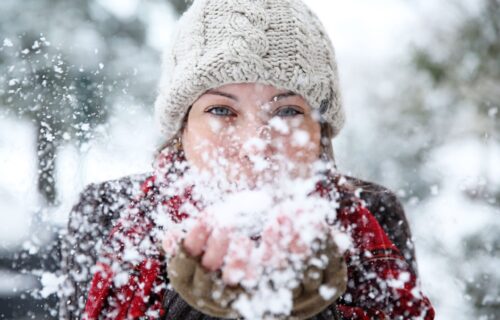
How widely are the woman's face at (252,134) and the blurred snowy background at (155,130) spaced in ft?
1.25

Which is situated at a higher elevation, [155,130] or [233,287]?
[155,130]

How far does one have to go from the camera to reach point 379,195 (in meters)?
1.37

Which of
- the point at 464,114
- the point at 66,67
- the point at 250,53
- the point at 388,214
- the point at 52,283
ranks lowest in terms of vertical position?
the point at 52,283

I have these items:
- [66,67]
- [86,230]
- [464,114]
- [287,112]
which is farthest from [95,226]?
[464,114]

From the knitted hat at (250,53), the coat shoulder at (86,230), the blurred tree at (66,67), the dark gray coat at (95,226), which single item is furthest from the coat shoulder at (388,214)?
the blurred tree at (66,67)

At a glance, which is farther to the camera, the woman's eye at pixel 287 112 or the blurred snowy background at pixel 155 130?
the blurred snowy background at pixel 155 130

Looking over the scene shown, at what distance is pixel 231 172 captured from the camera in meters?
0.99

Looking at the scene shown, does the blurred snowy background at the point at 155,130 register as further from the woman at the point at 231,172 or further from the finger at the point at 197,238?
the finger at the point at 197,238

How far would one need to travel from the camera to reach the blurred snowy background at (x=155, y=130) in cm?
183

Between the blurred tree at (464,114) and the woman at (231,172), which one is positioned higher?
the blurred tree at (464,114)

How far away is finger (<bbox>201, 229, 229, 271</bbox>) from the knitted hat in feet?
1.41

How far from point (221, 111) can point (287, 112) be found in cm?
14

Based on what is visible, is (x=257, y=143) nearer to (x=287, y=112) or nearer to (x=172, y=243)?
(x=287, y=112)

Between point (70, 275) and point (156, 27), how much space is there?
54.9 inches
